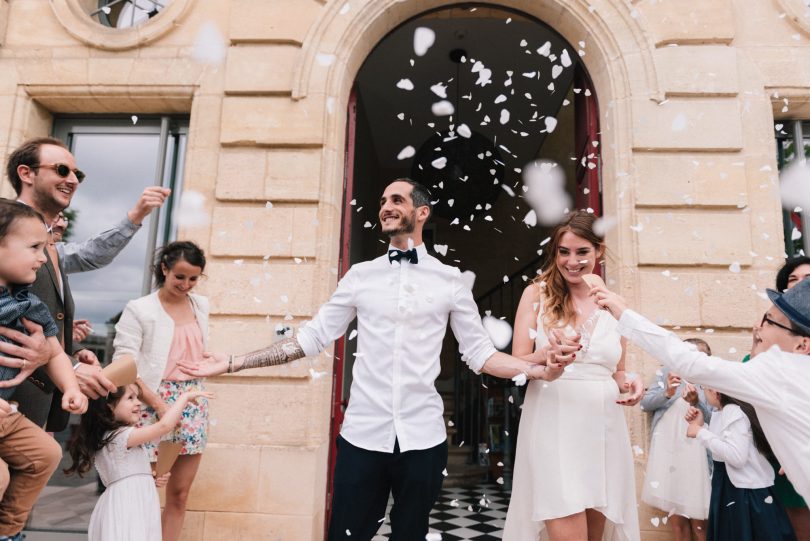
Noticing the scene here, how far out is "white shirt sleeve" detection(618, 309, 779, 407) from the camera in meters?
1.93

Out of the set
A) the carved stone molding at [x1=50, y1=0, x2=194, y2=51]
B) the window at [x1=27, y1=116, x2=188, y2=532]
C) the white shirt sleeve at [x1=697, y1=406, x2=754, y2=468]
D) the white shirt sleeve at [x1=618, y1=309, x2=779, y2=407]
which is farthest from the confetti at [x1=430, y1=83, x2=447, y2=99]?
the white shirt sleeve at [x1=618, y1=309, x2=779, y2=407]

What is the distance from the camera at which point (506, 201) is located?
12156 mm

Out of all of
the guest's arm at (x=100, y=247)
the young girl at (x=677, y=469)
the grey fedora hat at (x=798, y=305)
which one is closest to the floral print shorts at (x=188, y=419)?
the guest's arm at (x=100, y=247)

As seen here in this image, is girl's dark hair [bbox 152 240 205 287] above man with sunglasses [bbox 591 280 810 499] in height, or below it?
above

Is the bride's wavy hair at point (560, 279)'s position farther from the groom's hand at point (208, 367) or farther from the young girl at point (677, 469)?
the groom's hand at point (208, 367)

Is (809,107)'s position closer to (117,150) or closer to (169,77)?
(169,77)

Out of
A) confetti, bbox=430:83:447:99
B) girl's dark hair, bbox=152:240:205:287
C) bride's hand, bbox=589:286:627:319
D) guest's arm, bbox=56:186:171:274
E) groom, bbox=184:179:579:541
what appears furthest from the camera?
confetti, bbox=430:83:447:99

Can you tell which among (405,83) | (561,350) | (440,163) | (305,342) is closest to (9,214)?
(305,342)

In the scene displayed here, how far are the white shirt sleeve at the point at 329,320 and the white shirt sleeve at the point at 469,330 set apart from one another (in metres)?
0.49

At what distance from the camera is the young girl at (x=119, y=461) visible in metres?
2.54

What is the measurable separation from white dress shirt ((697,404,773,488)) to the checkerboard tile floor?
104 inches

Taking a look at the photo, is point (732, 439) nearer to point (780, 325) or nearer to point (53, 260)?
point (780, 325)

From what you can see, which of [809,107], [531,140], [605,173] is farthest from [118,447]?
[531,140]

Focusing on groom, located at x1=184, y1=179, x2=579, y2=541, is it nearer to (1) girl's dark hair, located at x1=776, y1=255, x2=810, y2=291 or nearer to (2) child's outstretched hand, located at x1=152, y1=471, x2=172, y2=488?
(2) child's outstretched hand, located at x1=152, y1=471, x2=172, y2=488
